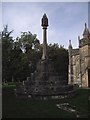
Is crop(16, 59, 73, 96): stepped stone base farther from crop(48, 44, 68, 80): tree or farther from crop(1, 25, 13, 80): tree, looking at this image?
crop(48, 44, 68, 80): tree

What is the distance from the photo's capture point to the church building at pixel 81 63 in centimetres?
4766

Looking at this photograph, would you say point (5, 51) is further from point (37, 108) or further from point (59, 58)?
point (59, 58)

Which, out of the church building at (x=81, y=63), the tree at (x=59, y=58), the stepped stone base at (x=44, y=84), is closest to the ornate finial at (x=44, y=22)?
the stepped stone base at (x=44, y=84)

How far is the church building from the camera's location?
156 ft

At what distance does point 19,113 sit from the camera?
58.4 ft

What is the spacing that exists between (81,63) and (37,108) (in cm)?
3320

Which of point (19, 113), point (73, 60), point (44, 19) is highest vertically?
point (44, 19)

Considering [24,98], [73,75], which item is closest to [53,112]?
[24,98]

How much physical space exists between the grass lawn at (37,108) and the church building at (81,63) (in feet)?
79.6

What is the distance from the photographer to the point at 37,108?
771 inches

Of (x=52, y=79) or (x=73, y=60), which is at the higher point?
(x=73, y=60)

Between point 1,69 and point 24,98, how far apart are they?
459cm

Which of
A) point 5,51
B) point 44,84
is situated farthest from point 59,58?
point 44,84

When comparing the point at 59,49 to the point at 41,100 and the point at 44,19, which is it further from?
the point at 41,100
